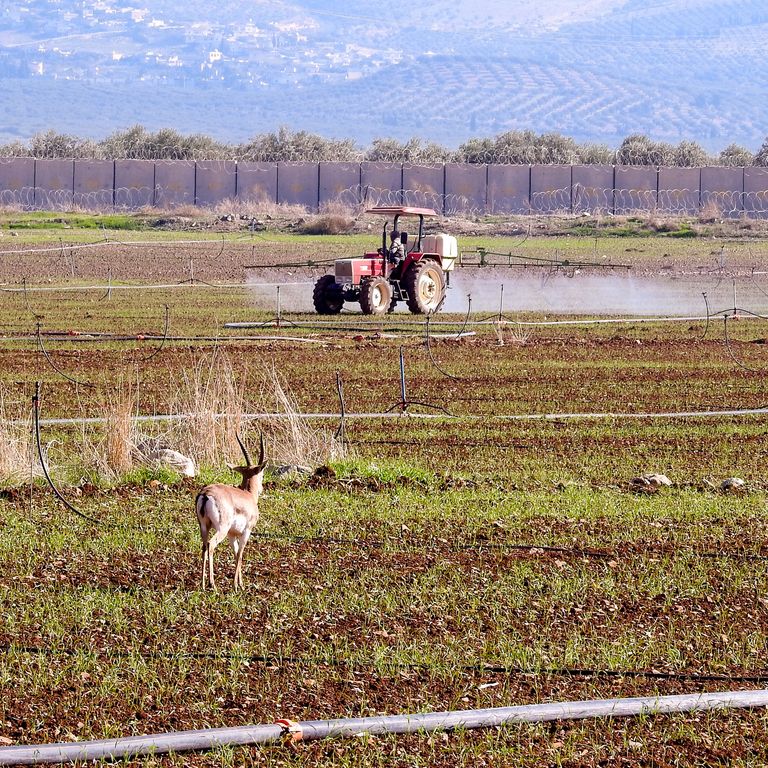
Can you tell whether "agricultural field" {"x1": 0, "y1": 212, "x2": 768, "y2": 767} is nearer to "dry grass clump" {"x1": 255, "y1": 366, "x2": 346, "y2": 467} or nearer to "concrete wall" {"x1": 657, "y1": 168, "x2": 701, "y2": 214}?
"dry grass clump" {"x1": 255, "y1": 366, "x2": 346, "y2": 467}

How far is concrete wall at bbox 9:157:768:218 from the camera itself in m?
77.8

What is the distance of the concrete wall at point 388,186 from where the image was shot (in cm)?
7781

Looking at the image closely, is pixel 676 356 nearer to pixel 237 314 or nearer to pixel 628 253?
pixel 237 314

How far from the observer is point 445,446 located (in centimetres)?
1552

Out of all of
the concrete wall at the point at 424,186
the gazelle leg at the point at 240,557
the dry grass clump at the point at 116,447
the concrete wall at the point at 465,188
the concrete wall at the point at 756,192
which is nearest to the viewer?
the gazelle leg at the point at 240,557

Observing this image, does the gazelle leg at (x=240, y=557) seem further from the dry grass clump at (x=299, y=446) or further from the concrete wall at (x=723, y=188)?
the concrete wall at (x=723, y=188)

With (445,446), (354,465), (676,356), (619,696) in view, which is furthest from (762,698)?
(676,356)

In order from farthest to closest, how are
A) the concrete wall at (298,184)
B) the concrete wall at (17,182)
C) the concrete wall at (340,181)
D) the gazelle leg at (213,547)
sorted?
the concrete wall at (298,184)
the concrete wall at (17,182)
the concrete wall at (340,181)
the gazelle leg at (213,547)

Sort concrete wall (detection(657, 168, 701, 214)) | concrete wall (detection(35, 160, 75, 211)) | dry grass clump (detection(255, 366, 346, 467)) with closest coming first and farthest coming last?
dry grass clump (detection(255, 366, 346, 467)) → concrete wall (detection(657, 168, 701, 214)) → concrete wall (detection(35, 160, 75, 211))

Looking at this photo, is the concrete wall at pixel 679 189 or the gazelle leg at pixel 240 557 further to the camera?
the concrete wall at pixel 679 189

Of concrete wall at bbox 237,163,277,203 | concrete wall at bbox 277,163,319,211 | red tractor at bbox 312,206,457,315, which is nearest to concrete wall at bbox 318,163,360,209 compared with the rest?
concrete wall at bbox 277,163,319,211

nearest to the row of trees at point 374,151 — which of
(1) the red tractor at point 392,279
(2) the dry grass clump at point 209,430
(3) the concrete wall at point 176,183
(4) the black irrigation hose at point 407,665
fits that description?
(3) the concrete wall at point 176,183

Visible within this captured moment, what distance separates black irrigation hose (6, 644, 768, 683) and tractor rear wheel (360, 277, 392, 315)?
74.7 feet

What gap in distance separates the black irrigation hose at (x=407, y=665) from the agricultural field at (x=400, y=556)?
0.02 metres
